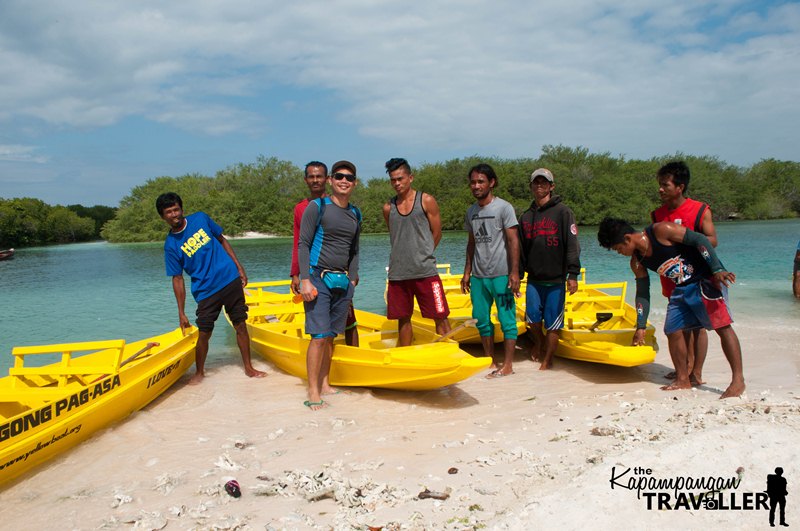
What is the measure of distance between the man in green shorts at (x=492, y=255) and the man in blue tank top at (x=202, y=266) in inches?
119

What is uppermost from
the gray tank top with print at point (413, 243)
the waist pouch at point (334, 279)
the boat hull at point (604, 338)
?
the gray tank top with print at point (413, 243)

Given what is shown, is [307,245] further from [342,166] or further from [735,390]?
[735,390]

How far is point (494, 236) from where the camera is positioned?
604cm

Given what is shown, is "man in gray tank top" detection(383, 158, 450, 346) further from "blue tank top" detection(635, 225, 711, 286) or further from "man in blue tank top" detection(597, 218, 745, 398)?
"blue tank top" detection(635, 225, 711, 286)

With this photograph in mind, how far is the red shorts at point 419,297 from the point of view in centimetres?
588

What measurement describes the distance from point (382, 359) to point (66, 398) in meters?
2.89

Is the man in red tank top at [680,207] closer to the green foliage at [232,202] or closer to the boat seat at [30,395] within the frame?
the boat seat at [30,395]

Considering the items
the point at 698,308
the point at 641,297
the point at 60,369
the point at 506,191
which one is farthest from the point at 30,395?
the point at 506,191

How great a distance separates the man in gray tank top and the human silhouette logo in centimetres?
350

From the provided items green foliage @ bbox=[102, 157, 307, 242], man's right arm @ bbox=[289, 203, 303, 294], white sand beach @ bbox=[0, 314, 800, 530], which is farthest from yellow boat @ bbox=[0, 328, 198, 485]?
green foliage @ bbox=[102, 157, 307, 242]

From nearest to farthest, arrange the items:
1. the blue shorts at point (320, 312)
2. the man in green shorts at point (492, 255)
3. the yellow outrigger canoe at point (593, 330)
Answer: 1. the blue shorts at point (320, 312)
2. the yellow outrigger canoe at point (593, 330)
3. the man in green shorts at point (492, 255)

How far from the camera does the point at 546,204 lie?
20.2ft

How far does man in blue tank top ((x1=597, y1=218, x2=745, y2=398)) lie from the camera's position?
15.5 feet

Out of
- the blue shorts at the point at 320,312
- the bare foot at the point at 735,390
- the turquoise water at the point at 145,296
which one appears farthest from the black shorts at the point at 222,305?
the bare foot at the point at 735,390
